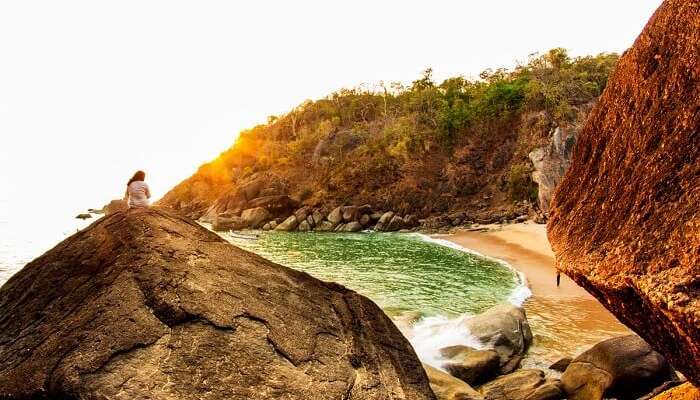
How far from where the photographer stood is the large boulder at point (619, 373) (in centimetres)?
767

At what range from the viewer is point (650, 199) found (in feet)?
10.9

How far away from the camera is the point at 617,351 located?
821 cm

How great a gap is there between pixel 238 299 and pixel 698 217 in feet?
13.0

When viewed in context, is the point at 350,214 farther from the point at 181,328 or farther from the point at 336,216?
the point at 181,328

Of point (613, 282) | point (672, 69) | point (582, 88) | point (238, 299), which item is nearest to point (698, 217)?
point (613, 282)

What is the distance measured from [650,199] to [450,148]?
6202cm

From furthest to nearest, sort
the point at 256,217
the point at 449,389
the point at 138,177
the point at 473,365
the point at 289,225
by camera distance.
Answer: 1. the point at 256,217
2. the point at 289,225
3. the point at 473,365
4. the point at 138,177
5. the point at 449,389

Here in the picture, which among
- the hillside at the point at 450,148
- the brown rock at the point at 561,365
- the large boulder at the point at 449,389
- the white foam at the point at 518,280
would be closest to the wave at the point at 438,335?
the white foam at the point at 518,280

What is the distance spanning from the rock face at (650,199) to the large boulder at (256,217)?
5593 centimetres

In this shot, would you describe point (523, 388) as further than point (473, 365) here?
No

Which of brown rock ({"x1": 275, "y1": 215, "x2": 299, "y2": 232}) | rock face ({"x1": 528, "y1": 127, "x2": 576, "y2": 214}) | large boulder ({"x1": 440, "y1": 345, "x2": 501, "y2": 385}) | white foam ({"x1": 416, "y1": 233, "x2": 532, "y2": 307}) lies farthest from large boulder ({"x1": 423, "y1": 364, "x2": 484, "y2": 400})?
brown rock ({"x1": 275, "y1": 215, "x2": 299, "y2": 232})

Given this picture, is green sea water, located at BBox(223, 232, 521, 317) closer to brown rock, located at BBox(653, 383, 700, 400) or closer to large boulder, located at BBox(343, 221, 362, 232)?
large boulder, located at BBox(343, 221, 362, 232)

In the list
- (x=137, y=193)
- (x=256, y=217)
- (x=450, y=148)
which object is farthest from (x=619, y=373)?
(x=450, y=148)

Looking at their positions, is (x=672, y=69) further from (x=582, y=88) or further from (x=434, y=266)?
(x=582, y=88)
